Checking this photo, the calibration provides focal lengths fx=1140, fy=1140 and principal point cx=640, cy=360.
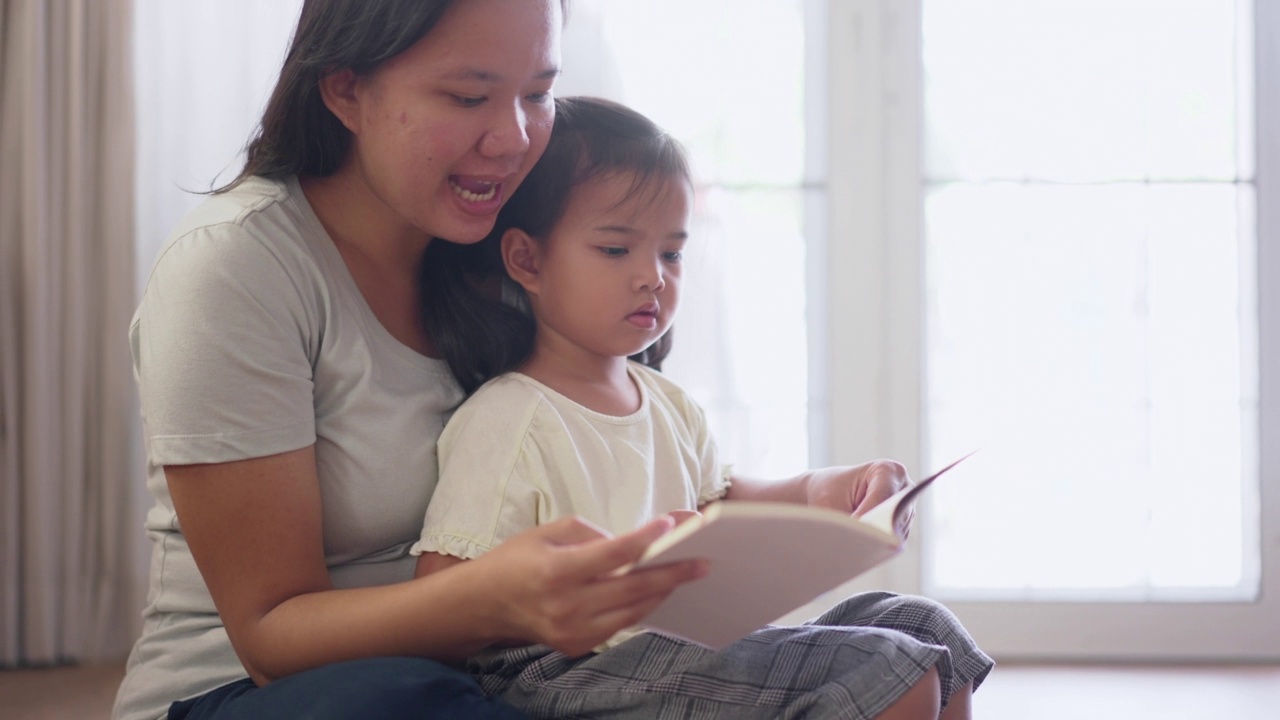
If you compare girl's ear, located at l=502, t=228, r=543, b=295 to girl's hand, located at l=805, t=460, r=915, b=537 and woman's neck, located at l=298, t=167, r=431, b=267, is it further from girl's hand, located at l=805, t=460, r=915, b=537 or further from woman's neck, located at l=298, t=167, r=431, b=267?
girl's hand, located at l=805, t=460, r=915, b=537

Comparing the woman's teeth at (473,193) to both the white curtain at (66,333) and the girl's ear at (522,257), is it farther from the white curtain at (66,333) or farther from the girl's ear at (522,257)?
the white curtain at (66,333)

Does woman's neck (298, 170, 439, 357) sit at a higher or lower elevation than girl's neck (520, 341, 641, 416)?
higher

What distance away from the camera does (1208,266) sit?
2406 millimetres

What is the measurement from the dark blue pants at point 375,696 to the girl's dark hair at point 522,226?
1.29 feet

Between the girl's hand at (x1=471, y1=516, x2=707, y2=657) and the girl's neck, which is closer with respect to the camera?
the girl's hand at (x1=471, y1=516, x2=707, y2=657)

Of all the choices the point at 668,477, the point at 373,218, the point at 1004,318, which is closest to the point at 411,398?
the point at 373,218

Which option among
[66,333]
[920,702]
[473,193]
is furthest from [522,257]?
[66,333]

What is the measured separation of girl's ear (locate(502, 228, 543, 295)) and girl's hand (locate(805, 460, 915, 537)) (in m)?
0.41

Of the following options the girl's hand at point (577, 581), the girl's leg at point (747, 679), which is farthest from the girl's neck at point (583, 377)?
the girl's hand at point (577, 581)

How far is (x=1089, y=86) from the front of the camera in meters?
2.40

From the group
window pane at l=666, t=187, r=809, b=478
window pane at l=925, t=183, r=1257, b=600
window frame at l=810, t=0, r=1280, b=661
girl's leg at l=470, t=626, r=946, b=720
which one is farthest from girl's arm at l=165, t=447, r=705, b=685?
window pane at l=925, t=183, r=1257, b=600

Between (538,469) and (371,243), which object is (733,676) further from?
(371,243)

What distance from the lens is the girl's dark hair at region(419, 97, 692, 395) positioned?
49.5 inches

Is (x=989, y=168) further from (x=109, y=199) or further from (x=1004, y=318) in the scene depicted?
(x=109, y=199)
